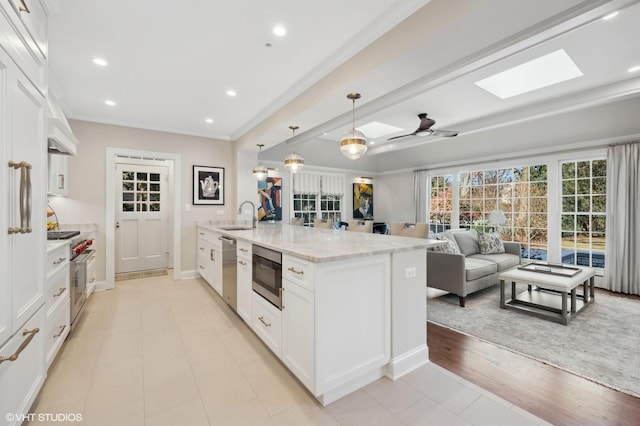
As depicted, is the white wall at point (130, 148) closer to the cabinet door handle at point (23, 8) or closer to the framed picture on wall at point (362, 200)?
the cabinet door handle at point (23, 8)

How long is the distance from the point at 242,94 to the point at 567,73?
4.00 meters

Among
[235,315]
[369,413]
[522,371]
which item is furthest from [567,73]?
[235,315]

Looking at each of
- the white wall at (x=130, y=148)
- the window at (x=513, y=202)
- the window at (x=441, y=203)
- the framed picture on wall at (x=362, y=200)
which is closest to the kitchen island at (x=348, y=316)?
the white wall at (x=130, y=148)

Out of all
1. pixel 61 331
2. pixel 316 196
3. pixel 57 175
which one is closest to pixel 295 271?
pixel 61 331

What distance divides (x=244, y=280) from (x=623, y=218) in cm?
551

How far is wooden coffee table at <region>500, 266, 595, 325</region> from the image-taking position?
9.55 feet

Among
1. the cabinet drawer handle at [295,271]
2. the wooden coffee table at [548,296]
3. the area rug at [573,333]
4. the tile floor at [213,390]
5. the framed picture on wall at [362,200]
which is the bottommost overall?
the tile floor at [213,390]

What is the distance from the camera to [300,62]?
271cm

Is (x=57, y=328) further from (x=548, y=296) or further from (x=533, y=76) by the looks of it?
(x=533, y=76)

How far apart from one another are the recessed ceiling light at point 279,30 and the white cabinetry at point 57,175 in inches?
111

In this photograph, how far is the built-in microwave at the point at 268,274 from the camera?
6.77 ft

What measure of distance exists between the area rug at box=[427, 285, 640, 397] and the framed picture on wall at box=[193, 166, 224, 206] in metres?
4.11

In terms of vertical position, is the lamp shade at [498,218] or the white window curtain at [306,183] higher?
the white window curtain at [306,183]

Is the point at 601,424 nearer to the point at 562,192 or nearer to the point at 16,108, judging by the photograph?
the point at 16,108
